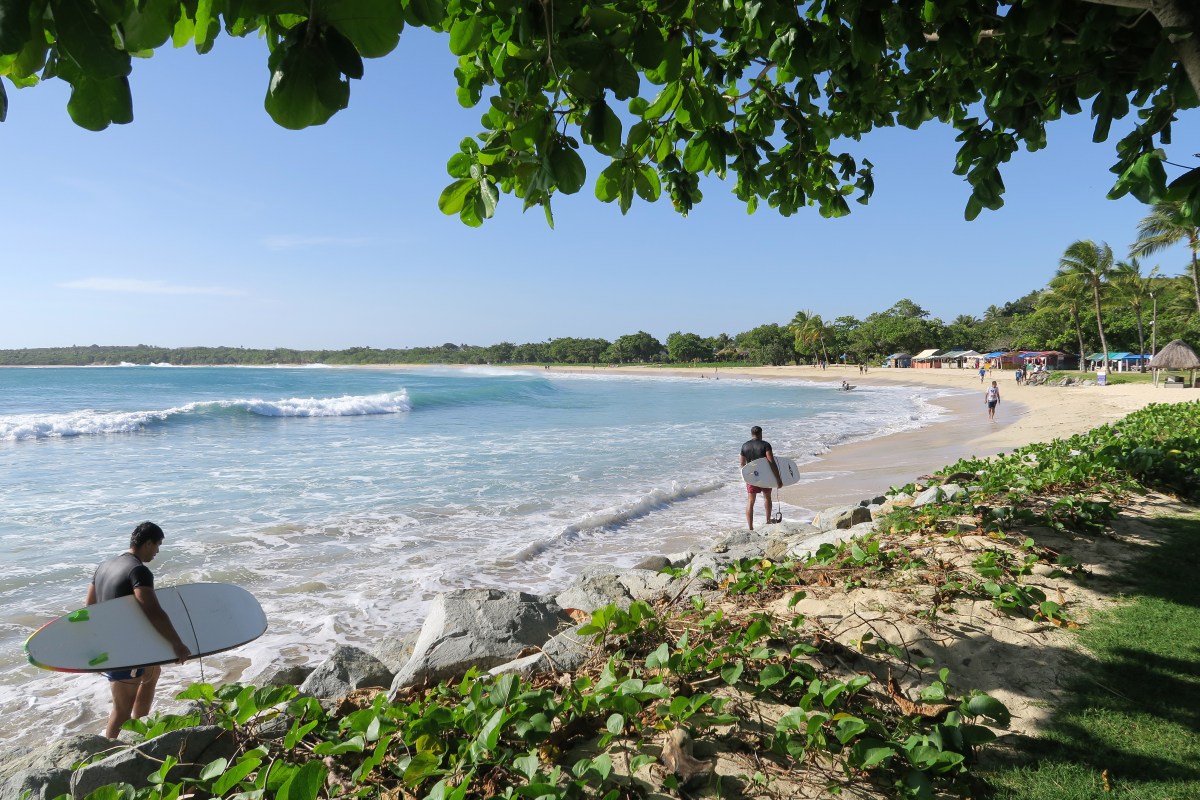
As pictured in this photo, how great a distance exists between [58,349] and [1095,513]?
634 ft

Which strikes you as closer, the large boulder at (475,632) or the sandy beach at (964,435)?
the large boulder at (475,632)

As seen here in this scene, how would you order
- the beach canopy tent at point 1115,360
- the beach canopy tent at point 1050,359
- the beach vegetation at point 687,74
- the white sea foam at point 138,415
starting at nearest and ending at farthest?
1. the beach vegetation at point 687,74
2. the white sea foam at point 138,415
3. the beach canopy tent at point 1115,360
4. the beach canopy tent at point 1050,359

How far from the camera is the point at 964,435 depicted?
18.7m

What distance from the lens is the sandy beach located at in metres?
12.1

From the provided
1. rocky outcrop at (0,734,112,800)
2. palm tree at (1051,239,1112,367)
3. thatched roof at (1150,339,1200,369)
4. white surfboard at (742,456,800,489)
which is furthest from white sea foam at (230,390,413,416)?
palm tree at (1051,239,1112,367)

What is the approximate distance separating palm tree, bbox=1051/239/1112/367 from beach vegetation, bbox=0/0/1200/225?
46.1 meters

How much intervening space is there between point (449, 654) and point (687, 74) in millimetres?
3621

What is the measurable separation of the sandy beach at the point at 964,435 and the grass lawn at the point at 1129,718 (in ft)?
23.2

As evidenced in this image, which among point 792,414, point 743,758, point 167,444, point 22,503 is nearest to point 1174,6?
point 743,758

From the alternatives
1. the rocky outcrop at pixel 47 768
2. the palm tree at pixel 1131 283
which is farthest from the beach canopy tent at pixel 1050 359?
the rocky outcrop at pixel 47 768

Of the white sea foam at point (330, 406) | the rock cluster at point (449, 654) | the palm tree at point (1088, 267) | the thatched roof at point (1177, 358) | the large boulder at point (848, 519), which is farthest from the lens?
the palm tree at point (1088, 267)

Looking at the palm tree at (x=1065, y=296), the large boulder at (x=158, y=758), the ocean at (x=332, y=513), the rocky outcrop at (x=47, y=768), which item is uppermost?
the palm tree at (x=1065, y=296)

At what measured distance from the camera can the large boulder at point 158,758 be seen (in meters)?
2.22

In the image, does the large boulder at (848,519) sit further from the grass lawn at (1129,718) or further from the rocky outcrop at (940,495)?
the grass lawn at (1129,718)
